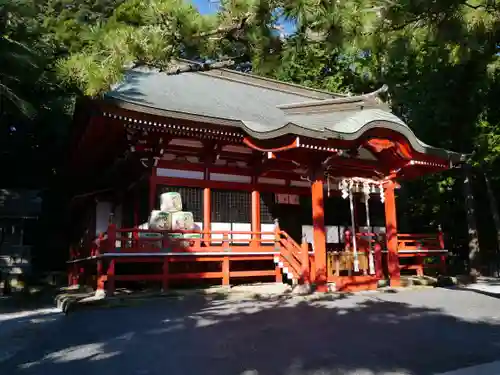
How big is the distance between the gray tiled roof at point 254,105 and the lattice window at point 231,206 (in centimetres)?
205

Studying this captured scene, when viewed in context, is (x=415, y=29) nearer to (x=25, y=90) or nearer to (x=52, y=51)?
(x=52, y=51)

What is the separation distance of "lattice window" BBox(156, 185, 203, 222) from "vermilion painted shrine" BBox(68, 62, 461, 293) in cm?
3

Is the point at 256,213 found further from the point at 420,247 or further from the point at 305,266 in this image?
the point at 420,247

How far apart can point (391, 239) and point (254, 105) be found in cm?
617

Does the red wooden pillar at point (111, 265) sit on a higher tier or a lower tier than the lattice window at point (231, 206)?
lower

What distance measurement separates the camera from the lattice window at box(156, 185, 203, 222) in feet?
36.4

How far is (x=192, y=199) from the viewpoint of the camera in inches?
444

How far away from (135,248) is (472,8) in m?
7.60

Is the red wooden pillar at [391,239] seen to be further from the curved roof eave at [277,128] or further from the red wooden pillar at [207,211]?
the red wooden pillar at [207,211]

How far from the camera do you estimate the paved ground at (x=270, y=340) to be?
4316 millimetres

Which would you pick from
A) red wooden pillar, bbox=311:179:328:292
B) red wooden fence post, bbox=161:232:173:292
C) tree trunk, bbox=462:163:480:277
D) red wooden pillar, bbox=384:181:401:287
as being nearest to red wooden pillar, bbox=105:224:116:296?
red wooden fence post, bbox=161:232:173:292

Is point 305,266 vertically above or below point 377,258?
below

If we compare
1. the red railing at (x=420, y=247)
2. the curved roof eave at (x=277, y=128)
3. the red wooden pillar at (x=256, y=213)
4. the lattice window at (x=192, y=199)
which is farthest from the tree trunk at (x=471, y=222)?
the lattice window at (x=192, y=199)

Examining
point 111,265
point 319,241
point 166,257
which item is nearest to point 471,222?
point 319,241
